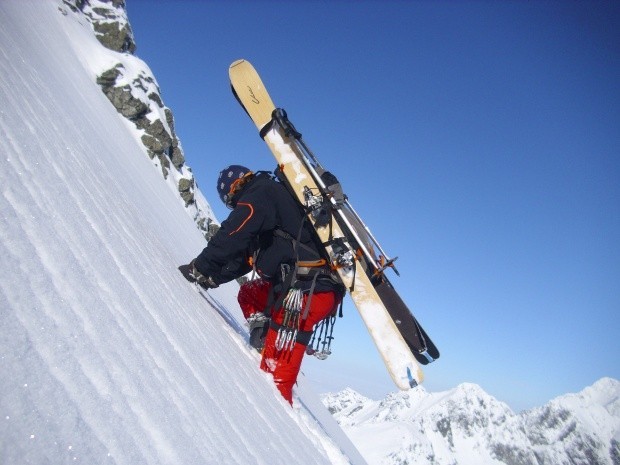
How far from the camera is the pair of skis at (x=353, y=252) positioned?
154 inches

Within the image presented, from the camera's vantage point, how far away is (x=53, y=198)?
1.75m

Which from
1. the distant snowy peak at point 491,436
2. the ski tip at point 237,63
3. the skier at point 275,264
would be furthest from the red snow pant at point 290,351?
the distant snowy peak at point 491,436

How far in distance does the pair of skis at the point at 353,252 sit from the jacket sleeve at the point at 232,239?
73 cm

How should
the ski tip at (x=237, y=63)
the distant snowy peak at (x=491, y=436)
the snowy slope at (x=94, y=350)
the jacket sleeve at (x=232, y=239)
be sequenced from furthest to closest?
1. the distant snowy peak at (x=491, y=436)
2. the ski tip at (x=237, y=63)
3. the jacket sleeve at (x=232, y=239)
4. the snowy slope at (x=94, y=350)

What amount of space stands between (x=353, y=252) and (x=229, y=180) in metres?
1.57

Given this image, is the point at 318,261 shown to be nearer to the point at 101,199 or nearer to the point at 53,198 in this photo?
the point at 101,199

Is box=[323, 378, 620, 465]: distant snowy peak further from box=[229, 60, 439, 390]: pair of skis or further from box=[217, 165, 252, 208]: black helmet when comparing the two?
box=[217, 165, 252, 208]: black helmet

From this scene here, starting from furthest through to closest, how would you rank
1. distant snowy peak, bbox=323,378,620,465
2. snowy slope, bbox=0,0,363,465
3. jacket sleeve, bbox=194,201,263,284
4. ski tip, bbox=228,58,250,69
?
distant snowy peak, bbox=323,378,620,465 < ski tip, bbox=228,58,250,69 < jacket sleeve, bbox=194,201,263,284 < snowy slope, bbox=0,0,363,465

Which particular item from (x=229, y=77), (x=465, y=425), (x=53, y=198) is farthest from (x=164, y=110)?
(x=465, y=425)

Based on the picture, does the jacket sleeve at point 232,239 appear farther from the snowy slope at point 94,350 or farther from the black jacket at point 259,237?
the snowy slope at point 94,350

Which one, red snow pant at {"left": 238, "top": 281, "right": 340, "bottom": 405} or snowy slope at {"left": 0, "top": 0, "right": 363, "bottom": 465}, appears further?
red snow pant at {"left": 238, "top": 281, "right": 340, "bottom": 405}

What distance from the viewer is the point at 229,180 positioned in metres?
4.02

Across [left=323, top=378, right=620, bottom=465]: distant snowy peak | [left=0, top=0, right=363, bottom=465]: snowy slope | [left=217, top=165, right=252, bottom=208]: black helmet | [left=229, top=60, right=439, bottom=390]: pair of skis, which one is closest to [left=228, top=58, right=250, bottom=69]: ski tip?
[left=229, top=60, right=439, bottom=390]: pair of skis

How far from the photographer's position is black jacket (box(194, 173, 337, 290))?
11.1ft
